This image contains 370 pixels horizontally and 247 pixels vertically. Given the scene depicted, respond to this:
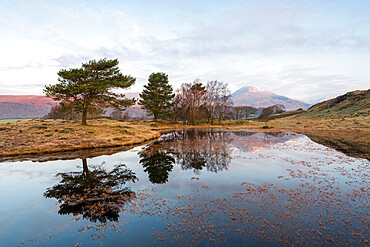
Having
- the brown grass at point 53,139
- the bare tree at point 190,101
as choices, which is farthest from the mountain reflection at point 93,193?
the bare tree at point 190,101

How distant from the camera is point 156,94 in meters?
53.9

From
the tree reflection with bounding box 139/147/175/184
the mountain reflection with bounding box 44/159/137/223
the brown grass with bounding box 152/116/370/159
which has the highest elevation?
the brown grass with bounding box 152/116/370/159

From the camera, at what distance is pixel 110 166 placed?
12727 millimetres

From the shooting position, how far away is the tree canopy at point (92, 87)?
2277 centimetres

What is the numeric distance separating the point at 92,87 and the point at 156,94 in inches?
1241

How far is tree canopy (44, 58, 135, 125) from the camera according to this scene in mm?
22769

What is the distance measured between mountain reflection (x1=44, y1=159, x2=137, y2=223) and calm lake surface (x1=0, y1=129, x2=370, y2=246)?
0.14 feet

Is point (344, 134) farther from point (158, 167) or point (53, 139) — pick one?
point (53, 139)

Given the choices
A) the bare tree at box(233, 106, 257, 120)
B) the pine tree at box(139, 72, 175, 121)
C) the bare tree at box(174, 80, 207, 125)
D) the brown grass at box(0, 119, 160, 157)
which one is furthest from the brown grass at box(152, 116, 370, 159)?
Answer: the bare tree at box(233, 106, 257, 120)

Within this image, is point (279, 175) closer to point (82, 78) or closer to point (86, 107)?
point (86, 107)

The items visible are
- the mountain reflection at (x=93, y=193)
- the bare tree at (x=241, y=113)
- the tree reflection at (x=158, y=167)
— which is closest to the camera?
the mountain reflection at (x=93, y=193)

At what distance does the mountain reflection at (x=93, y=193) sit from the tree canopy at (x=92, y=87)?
15.4 m

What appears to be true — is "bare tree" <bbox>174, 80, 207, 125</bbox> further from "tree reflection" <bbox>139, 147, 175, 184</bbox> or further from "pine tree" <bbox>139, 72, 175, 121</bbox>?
"tree reflection" <bbox>139, 147, 175, 184</bbox>

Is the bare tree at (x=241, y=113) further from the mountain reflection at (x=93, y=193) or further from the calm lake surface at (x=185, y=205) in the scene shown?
the mountain reflection at (x=93, y=193)
